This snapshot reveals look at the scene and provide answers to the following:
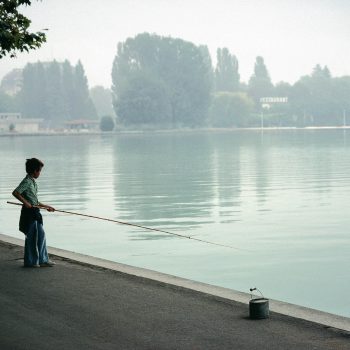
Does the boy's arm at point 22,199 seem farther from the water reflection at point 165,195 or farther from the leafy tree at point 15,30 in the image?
the water reflection at point 165,195

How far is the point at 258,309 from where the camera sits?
9336 millimetres

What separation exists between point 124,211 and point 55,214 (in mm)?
2827

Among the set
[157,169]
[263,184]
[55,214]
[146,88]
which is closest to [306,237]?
[55,214]

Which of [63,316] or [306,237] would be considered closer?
[63,316]

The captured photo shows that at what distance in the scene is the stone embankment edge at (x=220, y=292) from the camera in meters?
9.29

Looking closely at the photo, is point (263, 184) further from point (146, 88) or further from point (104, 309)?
point (146, 88)

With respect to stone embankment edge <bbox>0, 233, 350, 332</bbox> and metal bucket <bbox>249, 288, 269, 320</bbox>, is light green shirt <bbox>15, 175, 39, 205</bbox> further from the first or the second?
metal bucket <bbox>249, 288, 269, 320</bbox>

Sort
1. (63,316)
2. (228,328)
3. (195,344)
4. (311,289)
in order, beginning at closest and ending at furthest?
(195,344), (228,328), (63,316), (311,289)

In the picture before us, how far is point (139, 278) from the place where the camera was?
11766mm

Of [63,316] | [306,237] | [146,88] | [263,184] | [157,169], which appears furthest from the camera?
[146,88]

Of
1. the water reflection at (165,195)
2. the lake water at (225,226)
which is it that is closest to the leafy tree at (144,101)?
the water reflection at (165,195)

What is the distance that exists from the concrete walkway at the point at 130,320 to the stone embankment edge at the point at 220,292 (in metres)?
0.09

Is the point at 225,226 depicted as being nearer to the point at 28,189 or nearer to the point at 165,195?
the point at 165,195

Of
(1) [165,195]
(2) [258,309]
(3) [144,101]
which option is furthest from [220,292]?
(3) [144,101]
